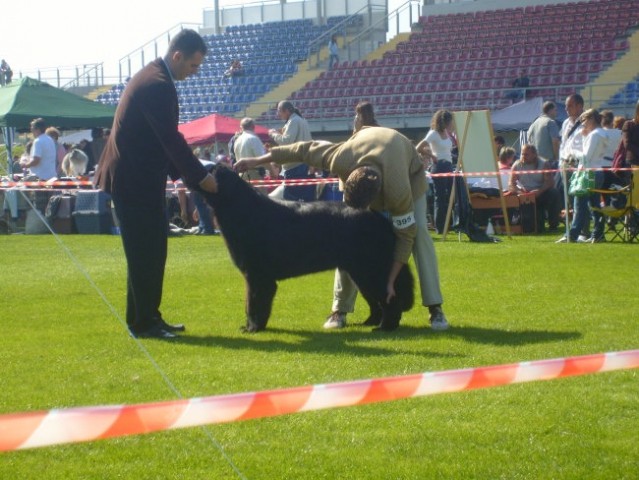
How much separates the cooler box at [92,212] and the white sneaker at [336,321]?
11845 mm

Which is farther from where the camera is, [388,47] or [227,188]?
[388,47]

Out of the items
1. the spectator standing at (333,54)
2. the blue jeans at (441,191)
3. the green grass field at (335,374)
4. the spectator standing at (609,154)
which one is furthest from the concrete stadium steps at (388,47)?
the green grass field at (335,374)

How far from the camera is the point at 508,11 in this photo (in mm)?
36656

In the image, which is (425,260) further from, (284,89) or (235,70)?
(235,70)

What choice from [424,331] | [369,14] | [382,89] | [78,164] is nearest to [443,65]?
[382,89]

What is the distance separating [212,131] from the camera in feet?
92.7

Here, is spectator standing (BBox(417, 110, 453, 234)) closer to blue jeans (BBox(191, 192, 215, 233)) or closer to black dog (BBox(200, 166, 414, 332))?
blue jeans (BBox(191, 192, 215, 233))

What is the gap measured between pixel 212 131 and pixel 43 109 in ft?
19.2

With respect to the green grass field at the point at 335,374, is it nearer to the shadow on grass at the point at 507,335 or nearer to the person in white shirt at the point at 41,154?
the shadow on grass at the point at 507,335

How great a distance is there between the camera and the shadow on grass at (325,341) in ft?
23.8

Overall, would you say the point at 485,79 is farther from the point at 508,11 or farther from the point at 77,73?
the point at 77,73

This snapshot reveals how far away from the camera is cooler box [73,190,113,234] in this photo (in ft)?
64.2

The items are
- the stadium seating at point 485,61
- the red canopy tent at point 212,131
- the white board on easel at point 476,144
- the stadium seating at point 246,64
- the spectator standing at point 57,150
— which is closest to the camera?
the white board on easel at point 476,144

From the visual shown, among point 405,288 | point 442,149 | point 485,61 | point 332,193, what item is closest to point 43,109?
point 332,193
